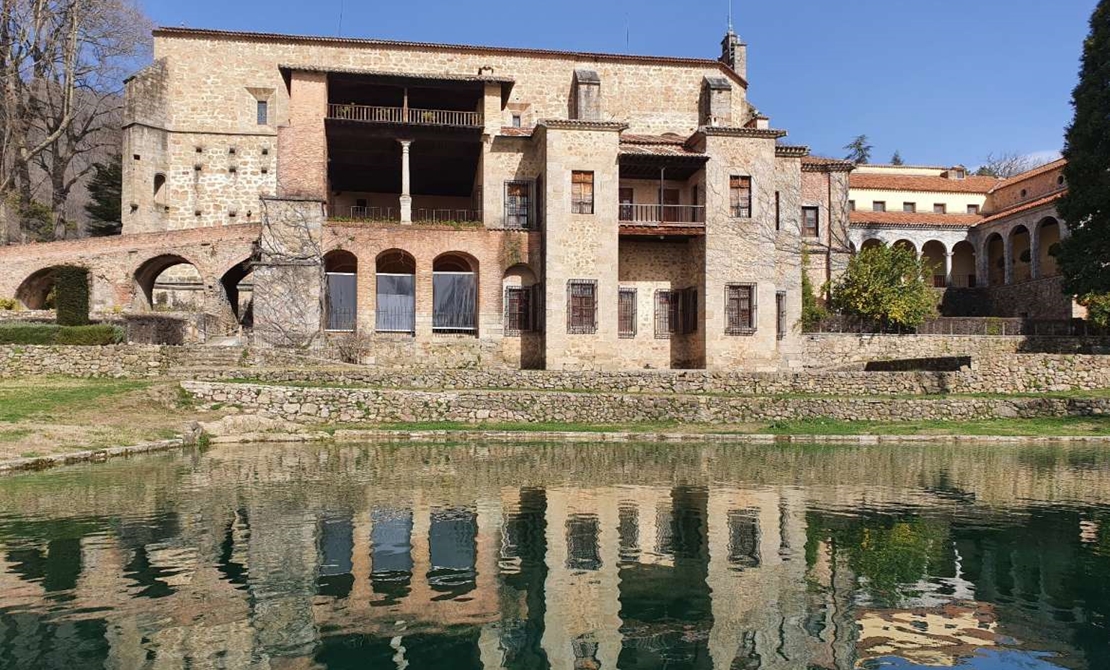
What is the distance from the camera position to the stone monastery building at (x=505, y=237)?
30.6 meters

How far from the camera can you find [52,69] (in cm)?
4203

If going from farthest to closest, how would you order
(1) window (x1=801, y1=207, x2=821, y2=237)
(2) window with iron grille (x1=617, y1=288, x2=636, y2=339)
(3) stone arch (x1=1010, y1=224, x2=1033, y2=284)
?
(3) stone arch (x1=1010, y1=224, x2=1033, y2=284) < (1) window (x1=801, y1=207, x2=821, y2=237) < (2) window with iron grille (x1=617, y1=288, x2=636, y2=339)

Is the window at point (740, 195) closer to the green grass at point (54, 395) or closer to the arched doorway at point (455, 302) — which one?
the arched doorway at point (455, 302)

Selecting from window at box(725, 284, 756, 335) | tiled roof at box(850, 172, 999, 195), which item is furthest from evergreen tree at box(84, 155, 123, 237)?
tiled roof at box(850, 172, 999, 195)

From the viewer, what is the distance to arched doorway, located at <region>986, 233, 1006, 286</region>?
1881 inches

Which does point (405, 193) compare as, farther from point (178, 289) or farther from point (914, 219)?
point (914, 219)

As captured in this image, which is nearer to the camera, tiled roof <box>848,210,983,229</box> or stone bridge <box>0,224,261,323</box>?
stone bridge <box>0,224,261,323</box>

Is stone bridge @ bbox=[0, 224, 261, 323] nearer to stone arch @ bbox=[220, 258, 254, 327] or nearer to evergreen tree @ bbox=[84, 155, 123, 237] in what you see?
stone arch @ bbox=[220, 258, 254, 327]

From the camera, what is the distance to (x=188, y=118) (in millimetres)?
42531

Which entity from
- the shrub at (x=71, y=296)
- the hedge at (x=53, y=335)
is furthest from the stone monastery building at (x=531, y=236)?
the hedge at (x=53, y=335)

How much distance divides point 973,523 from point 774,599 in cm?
494

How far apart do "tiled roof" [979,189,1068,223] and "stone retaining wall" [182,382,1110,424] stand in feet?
77.1

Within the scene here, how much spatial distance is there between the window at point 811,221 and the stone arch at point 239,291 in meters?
26.3

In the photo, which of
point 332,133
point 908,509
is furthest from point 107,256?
point 908,509
